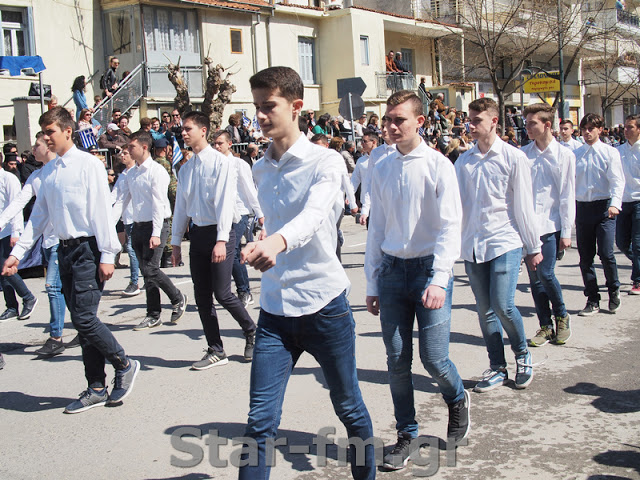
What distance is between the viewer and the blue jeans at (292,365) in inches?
130

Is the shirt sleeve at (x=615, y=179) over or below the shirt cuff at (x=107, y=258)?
over

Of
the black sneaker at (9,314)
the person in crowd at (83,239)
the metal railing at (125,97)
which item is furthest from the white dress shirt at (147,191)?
the metal railing at (125,97)

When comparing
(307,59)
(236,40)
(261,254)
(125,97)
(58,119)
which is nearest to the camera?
(261,254)

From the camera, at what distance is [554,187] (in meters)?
6.84

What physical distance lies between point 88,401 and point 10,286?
4221 mm

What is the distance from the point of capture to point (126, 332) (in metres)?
8.09

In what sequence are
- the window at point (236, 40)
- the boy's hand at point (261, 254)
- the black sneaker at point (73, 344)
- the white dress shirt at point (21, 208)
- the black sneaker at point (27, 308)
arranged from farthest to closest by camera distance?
the window at point (236, 40)
the black sneaker at point (27, 308)
the black sneaker at point (73, 344)
the white dress shirt at point (21, 208)
the boy's hand at point (261, 254)

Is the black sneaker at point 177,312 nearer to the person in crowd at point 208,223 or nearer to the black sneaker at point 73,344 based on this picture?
the black sneaker at point 73,344

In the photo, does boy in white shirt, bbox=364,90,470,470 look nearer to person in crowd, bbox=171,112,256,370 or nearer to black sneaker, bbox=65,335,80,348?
person in crowd, bbox=171,112,256,370

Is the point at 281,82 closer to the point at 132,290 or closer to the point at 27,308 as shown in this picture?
the point at 27,308

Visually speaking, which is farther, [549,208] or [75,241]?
[549,208]

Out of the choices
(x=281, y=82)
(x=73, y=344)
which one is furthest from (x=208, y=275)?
(x=281, y=82)

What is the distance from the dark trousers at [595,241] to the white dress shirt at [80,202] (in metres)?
5.10

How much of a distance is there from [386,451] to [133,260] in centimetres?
703
